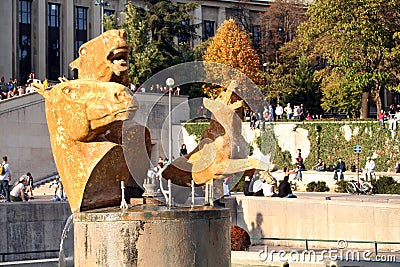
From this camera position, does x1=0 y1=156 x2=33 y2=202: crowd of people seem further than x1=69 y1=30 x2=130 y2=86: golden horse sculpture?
Yes

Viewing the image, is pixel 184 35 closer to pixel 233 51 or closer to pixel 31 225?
pixel 233 51

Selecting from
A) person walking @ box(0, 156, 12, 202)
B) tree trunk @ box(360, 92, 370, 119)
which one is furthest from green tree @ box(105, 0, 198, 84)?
person walking @ box(0, 156, 12, 202)

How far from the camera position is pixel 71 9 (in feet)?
248

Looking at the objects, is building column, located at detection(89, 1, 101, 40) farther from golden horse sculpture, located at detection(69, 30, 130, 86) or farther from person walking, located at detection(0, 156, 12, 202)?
golden horse sculpture, located at detection(69, 30, 130, 86)

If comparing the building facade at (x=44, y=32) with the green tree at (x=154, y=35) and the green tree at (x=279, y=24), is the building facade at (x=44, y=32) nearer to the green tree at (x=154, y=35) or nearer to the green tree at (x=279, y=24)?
the green tree at (x=279, y=24)

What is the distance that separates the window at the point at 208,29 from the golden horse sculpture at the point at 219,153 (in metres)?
68.6

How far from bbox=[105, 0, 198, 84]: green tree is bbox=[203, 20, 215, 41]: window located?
14.8m

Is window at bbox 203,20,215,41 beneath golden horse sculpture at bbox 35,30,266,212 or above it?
above

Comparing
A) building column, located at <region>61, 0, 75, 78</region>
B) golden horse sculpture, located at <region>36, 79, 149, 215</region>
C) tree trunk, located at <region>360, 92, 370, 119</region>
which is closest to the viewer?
golden horse sculpture, located at <region>36, 79, 149, 215</region>

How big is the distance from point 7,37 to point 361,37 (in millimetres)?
31182

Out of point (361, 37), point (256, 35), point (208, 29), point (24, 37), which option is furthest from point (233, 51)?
point (208, 29)

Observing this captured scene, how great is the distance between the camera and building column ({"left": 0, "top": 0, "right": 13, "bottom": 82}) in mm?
70375

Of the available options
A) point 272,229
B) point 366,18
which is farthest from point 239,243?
point 366,18

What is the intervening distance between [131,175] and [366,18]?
38739mm
